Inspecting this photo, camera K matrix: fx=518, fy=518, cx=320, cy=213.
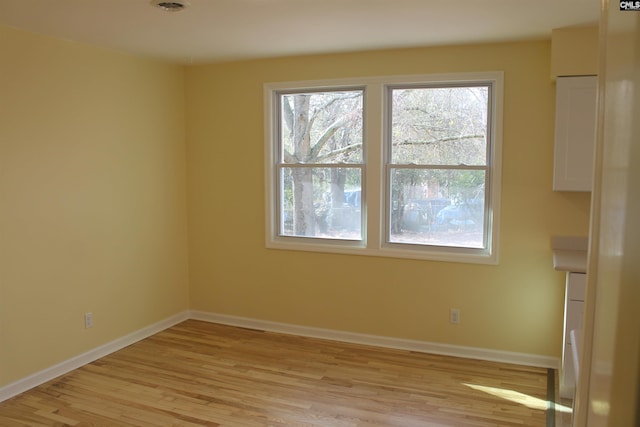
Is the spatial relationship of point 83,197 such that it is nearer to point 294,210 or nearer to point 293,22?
point 294,210

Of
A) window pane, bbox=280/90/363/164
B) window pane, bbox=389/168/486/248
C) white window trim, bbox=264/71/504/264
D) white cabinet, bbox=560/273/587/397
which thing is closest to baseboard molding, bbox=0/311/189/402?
white window trim, bbox=264/71/504/264

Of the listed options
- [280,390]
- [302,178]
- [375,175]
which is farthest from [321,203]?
[280,390]

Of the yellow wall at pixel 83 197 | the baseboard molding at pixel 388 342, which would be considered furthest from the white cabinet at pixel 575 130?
the yellow wall at pixel 83 197

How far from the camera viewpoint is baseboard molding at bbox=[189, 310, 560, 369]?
4031mm

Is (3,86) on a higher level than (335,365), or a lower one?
higher

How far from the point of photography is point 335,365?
401cm

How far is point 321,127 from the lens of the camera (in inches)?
181

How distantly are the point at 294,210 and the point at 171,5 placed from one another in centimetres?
228

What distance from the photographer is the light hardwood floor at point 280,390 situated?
→ 320 centimetres

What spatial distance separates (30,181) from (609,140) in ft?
12.3

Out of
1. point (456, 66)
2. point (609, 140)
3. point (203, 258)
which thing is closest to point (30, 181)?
point (203, 258)

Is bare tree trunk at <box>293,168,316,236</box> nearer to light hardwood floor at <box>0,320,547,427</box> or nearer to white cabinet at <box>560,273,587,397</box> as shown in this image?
light hardwood floor at <box>0,320,547,427</box>

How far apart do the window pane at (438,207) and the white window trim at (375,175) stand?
0.09 m

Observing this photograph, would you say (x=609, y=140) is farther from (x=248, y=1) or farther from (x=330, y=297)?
(x=330, y=297)
